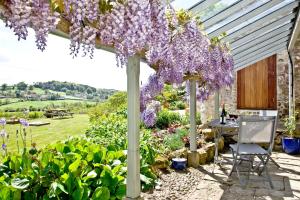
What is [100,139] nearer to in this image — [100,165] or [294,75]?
[100,165]

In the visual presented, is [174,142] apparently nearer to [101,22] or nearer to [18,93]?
[18,93]

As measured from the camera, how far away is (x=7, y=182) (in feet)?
7.66

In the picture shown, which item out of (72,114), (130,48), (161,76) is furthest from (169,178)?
(72,114)

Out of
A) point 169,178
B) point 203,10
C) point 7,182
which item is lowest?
point 169,178

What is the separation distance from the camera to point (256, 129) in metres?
3.93

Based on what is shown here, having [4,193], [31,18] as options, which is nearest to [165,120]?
[4,193]

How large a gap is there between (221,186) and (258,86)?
662 cm

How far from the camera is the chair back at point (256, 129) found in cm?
386

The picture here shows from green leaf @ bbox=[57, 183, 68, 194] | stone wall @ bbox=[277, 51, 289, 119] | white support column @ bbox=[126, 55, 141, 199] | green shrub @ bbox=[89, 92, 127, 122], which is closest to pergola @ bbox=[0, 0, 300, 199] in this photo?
white support column @ bbox=[126, 55, 141, 199]

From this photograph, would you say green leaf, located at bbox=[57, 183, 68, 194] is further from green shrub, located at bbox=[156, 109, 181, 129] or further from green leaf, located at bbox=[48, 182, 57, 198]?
green shrub, located at bbox=[156, 109, 181, 129]

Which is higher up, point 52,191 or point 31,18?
point 31,18

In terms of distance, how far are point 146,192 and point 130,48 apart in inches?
72.7

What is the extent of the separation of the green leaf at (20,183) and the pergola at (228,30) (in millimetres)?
761

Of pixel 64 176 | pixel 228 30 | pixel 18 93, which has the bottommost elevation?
pixel 64 176
